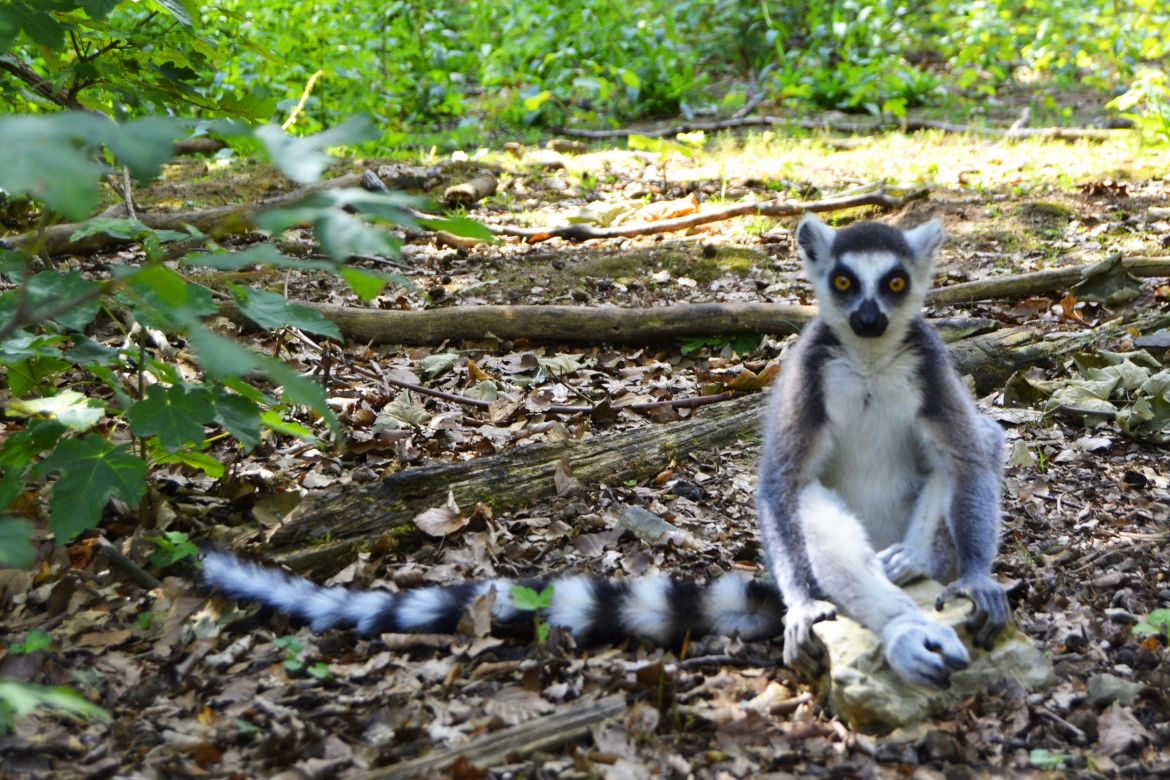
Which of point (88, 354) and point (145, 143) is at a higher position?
point (145, 143)

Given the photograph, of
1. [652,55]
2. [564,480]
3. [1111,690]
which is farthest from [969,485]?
[652,55]

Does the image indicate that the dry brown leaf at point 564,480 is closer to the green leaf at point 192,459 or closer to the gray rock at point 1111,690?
the green leaf at point 192,459

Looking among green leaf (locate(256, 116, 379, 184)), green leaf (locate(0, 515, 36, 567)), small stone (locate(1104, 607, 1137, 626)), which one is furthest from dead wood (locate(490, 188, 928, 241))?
green leaf (locate(256, 116, 379, 184))

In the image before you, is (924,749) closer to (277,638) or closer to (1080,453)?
(277,638)

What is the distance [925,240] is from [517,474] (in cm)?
181

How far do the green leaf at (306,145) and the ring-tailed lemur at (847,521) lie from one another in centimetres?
170

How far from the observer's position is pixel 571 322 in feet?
19.5

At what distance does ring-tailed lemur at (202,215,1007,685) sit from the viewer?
3.15 metres

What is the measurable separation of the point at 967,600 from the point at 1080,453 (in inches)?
79.5

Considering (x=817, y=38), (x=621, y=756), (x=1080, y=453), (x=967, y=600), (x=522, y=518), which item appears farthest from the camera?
(x=817, y=38)

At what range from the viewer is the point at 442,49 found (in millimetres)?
12789

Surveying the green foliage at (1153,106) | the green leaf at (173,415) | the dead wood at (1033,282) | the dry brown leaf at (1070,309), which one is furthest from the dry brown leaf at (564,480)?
the green foliage at (1153,106)

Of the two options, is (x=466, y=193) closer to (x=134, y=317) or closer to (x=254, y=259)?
(x=134, y=317)

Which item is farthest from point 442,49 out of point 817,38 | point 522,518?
point 522,518
